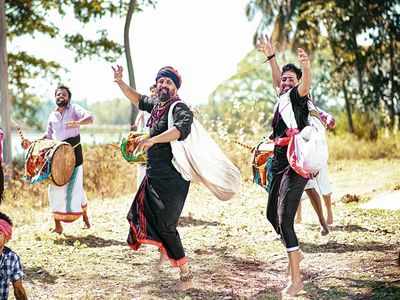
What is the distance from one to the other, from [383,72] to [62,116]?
15240 millimetres

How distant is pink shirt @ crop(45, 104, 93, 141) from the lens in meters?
8.64

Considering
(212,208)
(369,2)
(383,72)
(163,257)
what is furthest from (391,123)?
(163,257)

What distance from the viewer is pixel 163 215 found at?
592 cm

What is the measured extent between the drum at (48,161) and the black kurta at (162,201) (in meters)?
2.47

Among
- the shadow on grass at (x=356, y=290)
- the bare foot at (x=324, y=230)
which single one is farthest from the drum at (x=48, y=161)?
the shadow on grass at (x=356, y=290)

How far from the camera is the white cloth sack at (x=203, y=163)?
6016 millimetres

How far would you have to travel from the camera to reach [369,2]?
69.1 feet

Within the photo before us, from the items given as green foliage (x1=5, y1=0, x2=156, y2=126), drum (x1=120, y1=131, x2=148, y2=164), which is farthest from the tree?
drum (x1=120, y1=131, x2=148, y2=164)

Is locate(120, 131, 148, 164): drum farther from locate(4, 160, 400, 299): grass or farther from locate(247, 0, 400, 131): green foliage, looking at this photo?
locate(247, 0, 400, 131): green foliage

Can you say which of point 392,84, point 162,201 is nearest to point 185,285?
point 162,201

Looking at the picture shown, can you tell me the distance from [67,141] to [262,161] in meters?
2.55

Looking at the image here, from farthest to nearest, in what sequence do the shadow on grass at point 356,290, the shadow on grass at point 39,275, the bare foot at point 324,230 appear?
the bare foot at point 324,230, the shadow on grass at point 39,275, the shadow on grass at point 356,290

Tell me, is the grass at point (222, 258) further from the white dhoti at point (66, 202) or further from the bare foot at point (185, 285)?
the white dhoti at point (66, 202)

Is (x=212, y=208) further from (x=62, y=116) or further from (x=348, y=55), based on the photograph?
(x=348, y=55)
